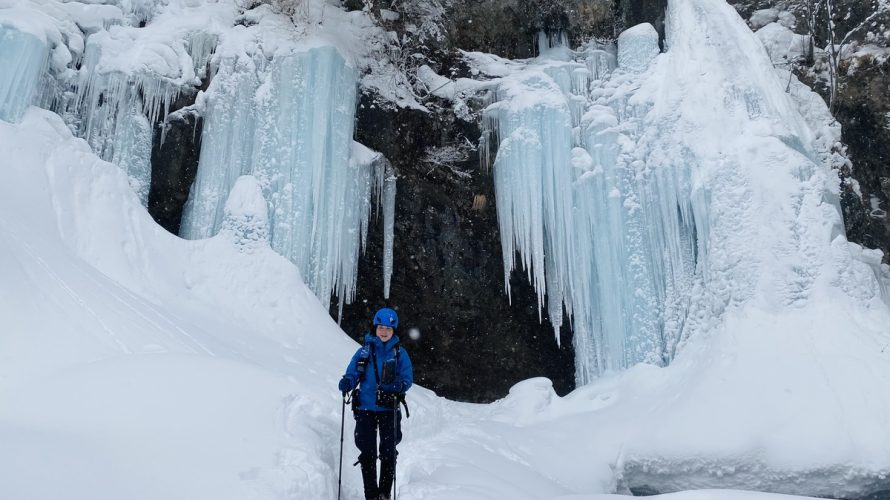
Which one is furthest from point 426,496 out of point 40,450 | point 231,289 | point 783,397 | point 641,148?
point 641,148

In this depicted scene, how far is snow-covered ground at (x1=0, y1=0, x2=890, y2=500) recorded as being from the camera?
370 cm

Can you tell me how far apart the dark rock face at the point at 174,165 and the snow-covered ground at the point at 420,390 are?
81cm

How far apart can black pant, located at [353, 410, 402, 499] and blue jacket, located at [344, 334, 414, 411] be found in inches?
2.5

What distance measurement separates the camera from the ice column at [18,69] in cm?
777

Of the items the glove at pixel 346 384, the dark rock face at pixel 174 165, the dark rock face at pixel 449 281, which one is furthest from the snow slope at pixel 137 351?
the dark rock face at pixel 449 281

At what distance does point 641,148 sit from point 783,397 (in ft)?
13.4

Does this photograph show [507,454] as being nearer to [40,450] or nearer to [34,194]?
[40,450]

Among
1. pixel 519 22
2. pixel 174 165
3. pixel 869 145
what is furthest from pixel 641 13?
pixel 174 165

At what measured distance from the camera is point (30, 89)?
8.03 meters

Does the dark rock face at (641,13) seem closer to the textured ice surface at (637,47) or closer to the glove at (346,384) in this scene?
the textured ice surface at (637,47)

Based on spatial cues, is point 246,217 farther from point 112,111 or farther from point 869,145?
point 869,145

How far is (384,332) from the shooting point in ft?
13.5

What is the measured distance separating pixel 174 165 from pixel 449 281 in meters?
4.80

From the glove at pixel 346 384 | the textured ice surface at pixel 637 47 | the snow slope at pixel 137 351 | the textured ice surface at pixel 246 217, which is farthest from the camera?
the textured ice surface at pixel 637 47
